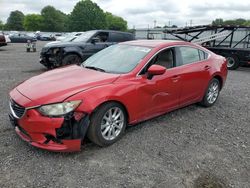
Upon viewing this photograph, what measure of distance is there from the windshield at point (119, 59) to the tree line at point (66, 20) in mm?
79526

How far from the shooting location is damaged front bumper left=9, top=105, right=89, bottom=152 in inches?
124

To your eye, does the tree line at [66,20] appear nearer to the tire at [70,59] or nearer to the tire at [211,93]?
the tire at [70,59]

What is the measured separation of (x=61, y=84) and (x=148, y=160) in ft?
5.24

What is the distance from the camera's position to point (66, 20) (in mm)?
92688

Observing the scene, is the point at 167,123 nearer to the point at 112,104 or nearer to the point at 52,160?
the point at 112,104

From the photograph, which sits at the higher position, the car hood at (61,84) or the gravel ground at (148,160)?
the car hood at (61,84)

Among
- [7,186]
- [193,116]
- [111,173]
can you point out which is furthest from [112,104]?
[193,116]

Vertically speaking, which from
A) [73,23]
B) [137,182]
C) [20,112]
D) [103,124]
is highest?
[73,23]

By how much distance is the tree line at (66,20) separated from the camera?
83.6m

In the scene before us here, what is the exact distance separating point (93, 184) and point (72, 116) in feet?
2.82

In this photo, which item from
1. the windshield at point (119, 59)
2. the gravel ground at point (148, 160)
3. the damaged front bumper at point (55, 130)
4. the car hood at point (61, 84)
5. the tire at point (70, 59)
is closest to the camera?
the gravel ground at point (148, 160)

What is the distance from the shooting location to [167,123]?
183 inches

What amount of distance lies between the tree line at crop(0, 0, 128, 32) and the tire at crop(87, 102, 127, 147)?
80765 millimetres

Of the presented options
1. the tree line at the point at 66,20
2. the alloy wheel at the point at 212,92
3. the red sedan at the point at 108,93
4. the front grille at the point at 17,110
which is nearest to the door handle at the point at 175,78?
the red sedan at the point at 108,93
